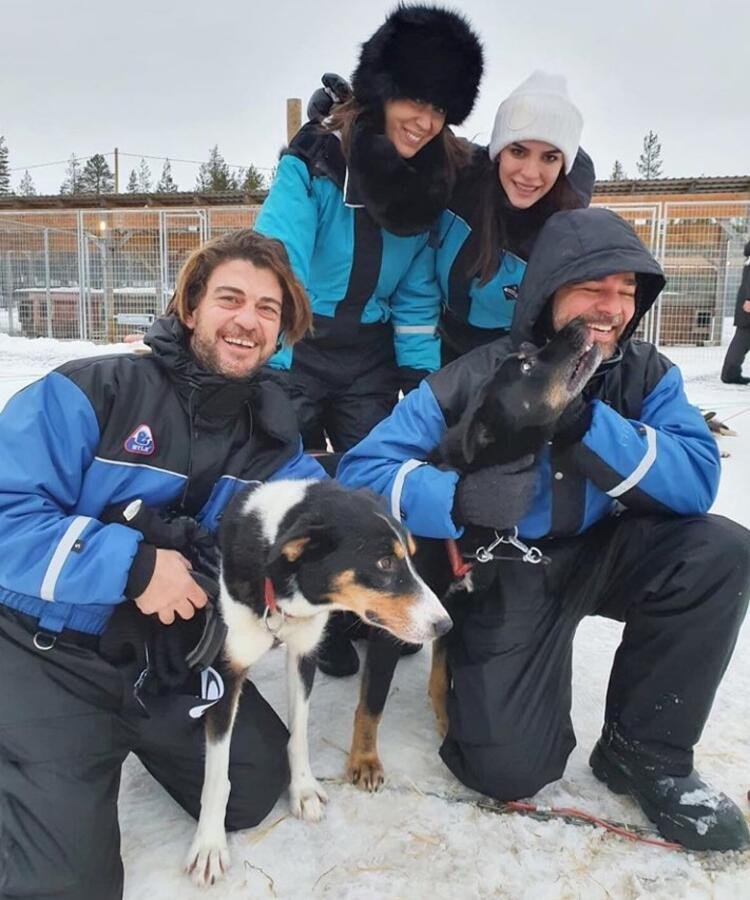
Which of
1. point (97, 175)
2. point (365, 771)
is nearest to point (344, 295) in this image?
point (365, 771)

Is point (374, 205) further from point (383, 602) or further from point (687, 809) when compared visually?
point (687, 809)

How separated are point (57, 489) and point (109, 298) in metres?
13.9

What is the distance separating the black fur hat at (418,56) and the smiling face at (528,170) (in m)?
0.34

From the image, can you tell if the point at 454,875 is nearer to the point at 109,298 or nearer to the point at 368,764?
the point at 368,764

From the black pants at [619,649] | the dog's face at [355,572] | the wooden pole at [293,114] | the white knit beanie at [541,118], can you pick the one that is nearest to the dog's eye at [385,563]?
the dog's face at [355,572]

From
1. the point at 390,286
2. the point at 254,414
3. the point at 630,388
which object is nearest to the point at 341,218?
the point at 390,286

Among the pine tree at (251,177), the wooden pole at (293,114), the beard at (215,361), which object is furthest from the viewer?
the pine tree at (251,177)

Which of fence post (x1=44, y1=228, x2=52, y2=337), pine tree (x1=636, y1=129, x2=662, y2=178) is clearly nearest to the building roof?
fence post (x1=44, y1=228, x2=52, y2=337)

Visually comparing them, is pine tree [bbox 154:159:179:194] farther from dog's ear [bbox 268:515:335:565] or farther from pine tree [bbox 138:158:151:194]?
dog's ear [bbox 268:515:335:565]

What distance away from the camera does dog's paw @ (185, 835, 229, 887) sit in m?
1.91

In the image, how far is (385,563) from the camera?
203 cm

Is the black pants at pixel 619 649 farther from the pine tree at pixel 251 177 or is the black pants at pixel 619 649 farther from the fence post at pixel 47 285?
the pine tree at pixel 251 177

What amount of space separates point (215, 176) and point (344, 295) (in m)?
42.4

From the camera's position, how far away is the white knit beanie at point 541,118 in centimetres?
285
